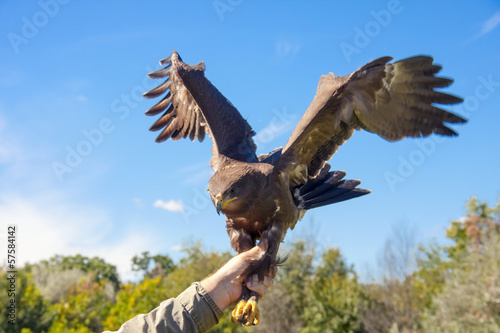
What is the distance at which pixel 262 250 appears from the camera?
10.9 ft

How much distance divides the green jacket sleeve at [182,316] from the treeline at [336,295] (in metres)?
10.2

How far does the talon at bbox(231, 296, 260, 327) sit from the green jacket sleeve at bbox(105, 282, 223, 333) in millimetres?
250

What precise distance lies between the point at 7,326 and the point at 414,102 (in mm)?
12870

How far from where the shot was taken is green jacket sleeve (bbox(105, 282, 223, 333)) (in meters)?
2.39

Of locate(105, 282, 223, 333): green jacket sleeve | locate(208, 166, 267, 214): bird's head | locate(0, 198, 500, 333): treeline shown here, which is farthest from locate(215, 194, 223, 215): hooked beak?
locate(0, 198, 500, 333): treeline

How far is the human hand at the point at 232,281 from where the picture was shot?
2793mm

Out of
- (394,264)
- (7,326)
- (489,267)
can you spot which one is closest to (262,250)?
(7,326)

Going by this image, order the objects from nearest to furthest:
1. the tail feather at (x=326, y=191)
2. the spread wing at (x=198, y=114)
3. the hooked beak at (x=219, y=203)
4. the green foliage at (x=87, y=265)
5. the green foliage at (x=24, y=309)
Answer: the hooked beak at (x=219, y=203) < the spread wing at (x=198, y=114) < the tail feather at (x=326, y=191) < the green foliage at (x=24, y=309) < the green foliage at (x=87, y=265)

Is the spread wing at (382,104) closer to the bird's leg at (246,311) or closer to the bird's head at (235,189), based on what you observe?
the bird's head at (235,189)

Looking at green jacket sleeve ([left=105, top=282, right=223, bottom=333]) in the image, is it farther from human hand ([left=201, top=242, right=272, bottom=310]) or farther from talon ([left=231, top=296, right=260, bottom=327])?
talon ([left=231, top=296, right=260, bottom=327])

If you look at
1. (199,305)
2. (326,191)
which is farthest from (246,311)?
(326,191)

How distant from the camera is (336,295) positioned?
22.9 metres

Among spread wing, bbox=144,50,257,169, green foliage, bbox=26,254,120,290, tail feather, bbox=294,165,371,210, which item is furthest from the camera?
green foliage, bbox=26,254,120,290

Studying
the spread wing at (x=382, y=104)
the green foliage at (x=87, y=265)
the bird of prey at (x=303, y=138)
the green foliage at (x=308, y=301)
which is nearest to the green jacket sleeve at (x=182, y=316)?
the bird of prey at (x=303, y=138)
